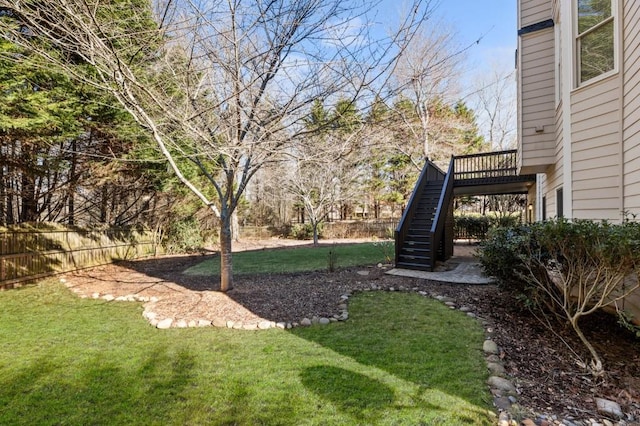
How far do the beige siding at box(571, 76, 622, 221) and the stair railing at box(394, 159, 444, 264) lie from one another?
3454 millimetres

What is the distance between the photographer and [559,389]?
105 inches

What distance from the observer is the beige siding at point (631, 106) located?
11.9 ft

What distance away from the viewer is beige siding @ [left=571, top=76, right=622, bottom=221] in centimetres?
416

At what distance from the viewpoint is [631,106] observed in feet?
12.4

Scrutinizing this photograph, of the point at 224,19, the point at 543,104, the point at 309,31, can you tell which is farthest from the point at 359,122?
the point at 543,104

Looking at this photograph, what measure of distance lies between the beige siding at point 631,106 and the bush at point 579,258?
61 centimetres

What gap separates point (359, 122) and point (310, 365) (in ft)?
10.1

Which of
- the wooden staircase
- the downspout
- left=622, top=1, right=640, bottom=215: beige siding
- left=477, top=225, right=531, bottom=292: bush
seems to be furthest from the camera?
the wooden staircase

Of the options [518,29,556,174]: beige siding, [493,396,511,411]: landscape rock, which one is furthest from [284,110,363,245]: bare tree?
[493,396,511,411]: landscape rock

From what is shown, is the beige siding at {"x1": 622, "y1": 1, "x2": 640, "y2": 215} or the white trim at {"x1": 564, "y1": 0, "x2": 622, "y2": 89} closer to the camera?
the beige siding at {"x1": 622, "y1": 1, "x2": 640, "y2": 215}

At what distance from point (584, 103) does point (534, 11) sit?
3.39 metres

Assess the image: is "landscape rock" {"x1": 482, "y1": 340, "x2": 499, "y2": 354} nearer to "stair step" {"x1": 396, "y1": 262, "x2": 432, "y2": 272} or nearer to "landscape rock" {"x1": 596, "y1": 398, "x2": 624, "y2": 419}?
"landscape rock" {"x1": 596, "y1": 398, "x2": 624, "y2": 419}

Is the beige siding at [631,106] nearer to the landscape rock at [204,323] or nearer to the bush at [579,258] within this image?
the bush at [579,258]

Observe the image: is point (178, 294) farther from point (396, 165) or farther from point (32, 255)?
point (396, 165)
